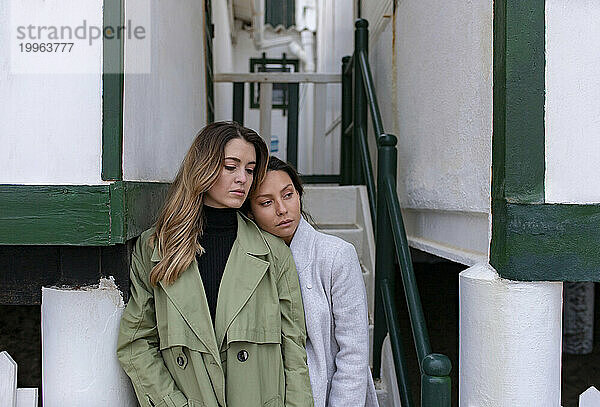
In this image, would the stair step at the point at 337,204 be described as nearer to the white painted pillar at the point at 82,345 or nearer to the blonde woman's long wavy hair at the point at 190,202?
the blonde woman's long wavy hair at the point at 190,202

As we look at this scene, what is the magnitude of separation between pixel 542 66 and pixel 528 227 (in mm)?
429

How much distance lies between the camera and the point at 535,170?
176cm

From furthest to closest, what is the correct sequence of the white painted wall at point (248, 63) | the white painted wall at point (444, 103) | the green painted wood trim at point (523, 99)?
the white painted wall at point (248, 63) → the white painted wall at point (444, 103) → the green painted wood trim at point (523, 99)

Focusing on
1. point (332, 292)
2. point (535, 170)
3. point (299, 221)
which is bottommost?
point (332, 292)

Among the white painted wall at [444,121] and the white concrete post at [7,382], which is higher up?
the white painted wall at [444,121]

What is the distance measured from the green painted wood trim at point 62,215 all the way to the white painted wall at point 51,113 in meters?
0.04

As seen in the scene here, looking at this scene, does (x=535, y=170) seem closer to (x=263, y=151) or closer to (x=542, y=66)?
(x=542, y=66)

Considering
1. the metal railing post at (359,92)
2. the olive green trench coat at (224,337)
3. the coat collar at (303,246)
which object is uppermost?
the metal railing post at (359,92)

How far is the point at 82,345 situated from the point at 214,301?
0.43 m

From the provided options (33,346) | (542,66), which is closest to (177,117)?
(542,66)

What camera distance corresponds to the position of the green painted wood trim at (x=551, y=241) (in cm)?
176

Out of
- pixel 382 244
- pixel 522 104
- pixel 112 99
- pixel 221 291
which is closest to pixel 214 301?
pixel 221 291

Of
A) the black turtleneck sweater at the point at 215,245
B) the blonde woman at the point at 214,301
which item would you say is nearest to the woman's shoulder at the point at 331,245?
the blonde woman at the point at 214,301

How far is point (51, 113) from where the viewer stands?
6.11 ft
